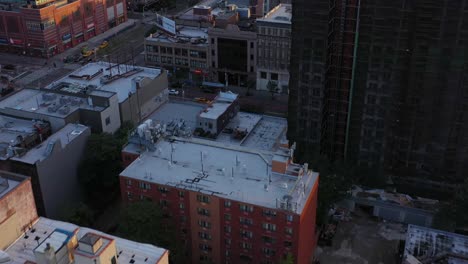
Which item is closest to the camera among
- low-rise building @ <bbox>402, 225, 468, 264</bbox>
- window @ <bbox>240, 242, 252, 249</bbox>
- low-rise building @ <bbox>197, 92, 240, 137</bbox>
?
window @ <bbox>240, 242, 252, 249</bbox>

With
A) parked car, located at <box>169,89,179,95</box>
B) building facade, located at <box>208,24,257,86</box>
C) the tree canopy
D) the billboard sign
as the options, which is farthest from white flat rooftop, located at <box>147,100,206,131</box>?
the tree canopy

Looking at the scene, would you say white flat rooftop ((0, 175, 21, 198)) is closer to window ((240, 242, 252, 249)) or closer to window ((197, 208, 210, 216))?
window ((197, 208, 210, 216))

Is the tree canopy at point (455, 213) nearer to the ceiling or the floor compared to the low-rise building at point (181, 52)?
nearer to the floor

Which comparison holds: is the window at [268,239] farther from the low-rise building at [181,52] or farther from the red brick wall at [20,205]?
the low-rise building at [181,52]

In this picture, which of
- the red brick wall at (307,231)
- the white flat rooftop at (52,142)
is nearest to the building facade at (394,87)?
the red brick wall at (307,231)

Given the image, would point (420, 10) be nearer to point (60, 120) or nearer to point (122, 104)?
point (122, 104)

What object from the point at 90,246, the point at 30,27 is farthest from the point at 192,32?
the point at 90,246

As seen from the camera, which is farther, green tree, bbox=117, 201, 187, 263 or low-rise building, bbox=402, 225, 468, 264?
low-rise building, bbox=402, 225, 468, 264

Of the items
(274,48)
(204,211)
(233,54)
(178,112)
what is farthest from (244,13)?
(204,211)
